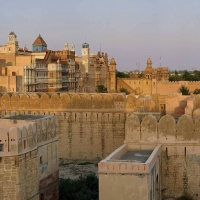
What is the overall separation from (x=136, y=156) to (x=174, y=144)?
158cm

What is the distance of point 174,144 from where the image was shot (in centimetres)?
1455

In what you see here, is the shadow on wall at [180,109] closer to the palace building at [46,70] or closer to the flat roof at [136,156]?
the flat roof at [136,156]

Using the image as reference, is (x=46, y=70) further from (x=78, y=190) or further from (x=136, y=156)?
(x=136, y=156)

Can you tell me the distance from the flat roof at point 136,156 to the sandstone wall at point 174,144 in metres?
0.31

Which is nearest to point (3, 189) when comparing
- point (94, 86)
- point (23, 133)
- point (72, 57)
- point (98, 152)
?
point (23, 133)

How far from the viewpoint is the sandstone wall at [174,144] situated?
14.4 meters

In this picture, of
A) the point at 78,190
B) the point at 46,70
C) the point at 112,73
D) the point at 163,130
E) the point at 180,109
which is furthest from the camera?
the point at 112,73

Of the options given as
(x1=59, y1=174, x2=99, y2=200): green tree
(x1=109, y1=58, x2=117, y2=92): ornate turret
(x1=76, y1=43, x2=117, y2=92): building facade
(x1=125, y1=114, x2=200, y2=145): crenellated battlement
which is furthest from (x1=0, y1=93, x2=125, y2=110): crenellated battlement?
(x1=109, y1=58, x2=117, y2=92): ornate turret

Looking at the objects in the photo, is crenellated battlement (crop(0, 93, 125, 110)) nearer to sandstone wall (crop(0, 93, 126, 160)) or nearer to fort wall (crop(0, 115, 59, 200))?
sandstone wall (crop(0, 93, 126, 160))

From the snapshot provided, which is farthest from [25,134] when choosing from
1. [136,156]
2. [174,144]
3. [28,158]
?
[174,144]

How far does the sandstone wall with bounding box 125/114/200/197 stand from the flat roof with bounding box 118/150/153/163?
31cm

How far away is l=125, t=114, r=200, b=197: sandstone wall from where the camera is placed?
47.4ft

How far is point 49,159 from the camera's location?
48.7ft

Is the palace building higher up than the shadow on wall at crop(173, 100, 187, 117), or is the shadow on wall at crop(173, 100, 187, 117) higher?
the palace building
